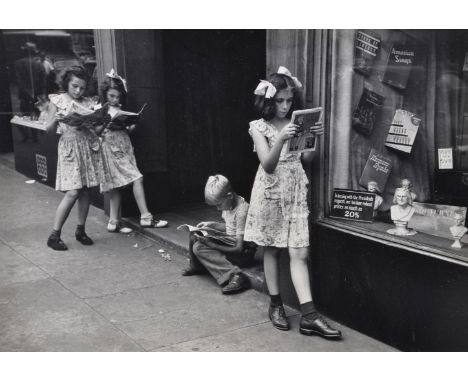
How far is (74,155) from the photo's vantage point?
19.3ft

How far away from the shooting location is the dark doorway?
718 cm

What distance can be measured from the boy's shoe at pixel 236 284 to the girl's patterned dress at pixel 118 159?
2.18m

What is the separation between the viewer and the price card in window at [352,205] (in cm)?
409

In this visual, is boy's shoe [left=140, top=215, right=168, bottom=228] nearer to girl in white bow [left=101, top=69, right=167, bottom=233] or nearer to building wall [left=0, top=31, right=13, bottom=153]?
girl in white bow [left=101, top=69, right=167, bottom=233]

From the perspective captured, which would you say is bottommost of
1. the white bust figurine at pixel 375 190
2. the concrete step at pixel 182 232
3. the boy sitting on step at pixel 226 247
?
the concrete step at pixel 182 232

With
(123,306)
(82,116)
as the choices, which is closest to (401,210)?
(123,306)

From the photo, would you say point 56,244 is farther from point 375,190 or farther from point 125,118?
point 375,190

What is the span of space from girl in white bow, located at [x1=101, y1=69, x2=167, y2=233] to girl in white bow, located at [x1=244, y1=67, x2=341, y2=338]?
2.71 metres

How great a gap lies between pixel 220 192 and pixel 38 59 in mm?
6523

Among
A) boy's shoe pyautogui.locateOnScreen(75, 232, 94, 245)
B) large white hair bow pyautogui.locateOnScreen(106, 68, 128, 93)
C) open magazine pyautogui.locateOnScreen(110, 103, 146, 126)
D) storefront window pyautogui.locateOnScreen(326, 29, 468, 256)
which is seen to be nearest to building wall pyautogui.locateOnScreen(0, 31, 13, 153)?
large white hair bow pyautogui.locateOnScreen(106, 68, 128, 93)

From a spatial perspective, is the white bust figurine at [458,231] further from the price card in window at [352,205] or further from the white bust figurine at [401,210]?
the price card in window at [352,205]

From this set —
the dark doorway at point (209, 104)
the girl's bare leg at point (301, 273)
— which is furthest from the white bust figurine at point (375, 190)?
the dark doorway at point (209, 104)

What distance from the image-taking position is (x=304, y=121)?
11.9 ft

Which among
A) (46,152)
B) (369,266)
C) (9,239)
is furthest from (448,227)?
(46,152)
